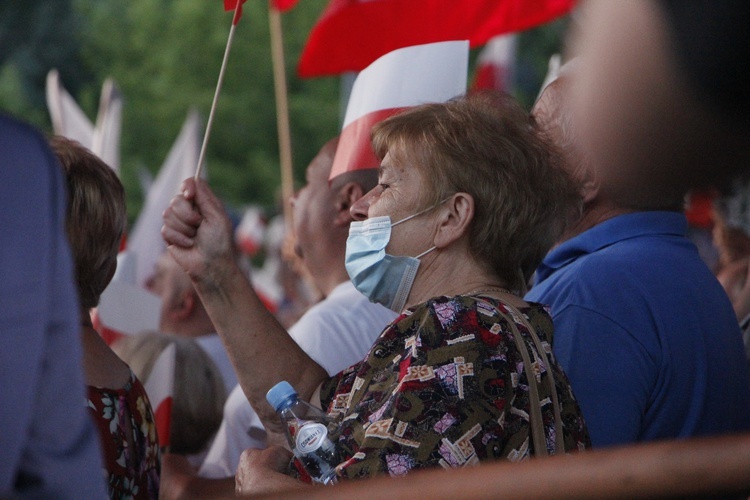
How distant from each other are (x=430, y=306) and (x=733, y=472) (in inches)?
41.0

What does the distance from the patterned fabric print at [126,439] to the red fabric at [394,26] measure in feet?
9.84

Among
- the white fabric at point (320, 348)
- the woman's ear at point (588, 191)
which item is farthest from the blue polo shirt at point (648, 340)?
the white fabric at point (320, 348)

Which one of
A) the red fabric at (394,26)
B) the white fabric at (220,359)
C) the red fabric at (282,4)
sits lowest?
the white fabric at (220,359)

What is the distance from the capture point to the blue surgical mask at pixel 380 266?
2586mm

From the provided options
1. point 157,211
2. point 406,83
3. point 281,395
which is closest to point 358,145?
point 406,83

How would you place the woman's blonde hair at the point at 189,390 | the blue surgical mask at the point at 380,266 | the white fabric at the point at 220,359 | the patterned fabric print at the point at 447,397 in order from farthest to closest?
1. the white fabric at the point at 220,359
2. the woman's blonde hair at the point at 189,390
3. the blue surgical mask at the point at 380,266
4. the patterned fabric print at the point at 447,397

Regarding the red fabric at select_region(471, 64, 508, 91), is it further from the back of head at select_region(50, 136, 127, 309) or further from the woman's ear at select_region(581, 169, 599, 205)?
the back of head at select_region(50, 136, 127, 309)

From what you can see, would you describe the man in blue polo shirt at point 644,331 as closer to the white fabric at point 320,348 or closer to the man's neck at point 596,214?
the man's neck at point 596,214

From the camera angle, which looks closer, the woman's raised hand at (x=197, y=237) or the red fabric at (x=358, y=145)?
the woman's raised hand at (x=197, y=237)

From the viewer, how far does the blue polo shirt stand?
248cm

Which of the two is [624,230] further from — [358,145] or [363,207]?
[358,145]

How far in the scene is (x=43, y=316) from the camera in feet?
4.15

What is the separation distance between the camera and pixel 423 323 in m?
2.14

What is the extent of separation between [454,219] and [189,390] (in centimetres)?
171
